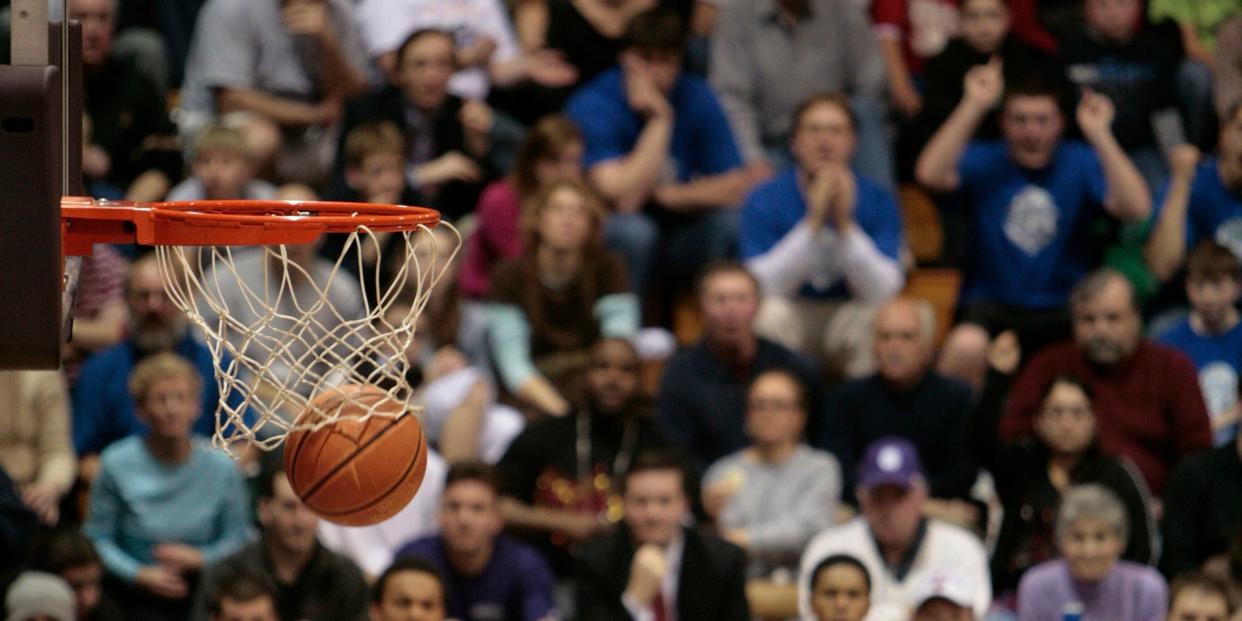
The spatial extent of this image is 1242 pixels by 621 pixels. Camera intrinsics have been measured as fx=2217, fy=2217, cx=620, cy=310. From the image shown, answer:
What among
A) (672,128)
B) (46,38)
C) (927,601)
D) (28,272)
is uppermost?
(672,128)

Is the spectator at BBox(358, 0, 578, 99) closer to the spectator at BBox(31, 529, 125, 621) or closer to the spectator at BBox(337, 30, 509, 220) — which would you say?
the spectator at BBox(337, 30, 509, 220)

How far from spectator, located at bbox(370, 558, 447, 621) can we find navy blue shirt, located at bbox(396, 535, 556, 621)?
0.32 m

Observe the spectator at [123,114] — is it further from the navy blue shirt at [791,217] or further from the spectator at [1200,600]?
the spectator at [1200,600]

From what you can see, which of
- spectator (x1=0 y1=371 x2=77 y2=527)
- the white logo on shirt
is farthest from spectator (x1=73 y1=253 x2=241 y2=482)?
the white logo on shirt

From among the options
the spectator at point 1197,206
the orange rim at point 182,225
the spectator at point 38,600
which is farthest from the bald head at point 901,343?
the orange rim at point 182,225

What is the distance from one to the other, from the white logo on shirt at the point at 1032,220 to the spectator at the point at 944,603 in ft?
7.43

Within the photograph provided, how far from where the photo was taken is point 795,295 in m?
8.98

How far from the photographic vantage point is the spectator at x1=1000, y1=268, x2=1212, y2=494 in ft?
27.5

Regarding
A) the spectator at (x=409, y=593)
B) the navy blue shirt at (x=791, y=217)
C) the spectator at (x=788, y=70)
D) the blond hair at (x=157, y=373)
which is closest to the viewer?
the spectator at (x=409, y=593)

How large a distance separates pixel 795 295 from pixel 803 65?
4.15ft

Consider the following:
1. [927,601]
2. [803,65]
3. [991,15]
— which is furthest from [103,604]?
[991,15]

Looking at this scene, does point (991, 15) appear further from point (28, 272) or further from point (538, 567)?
point (28, 272)

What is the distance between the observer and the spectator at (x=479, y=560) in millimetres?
7633

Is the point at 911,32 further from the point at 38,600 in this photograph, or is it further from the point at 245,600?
the point at 38,600
